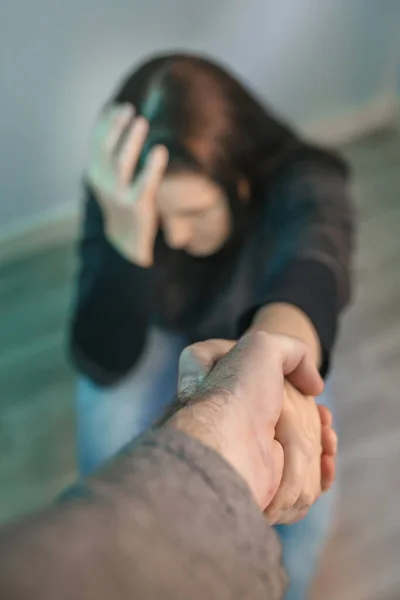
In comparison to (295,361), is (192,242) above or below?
below

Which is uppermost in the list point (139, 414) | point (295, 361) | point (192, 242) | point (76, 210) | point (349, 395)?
point (295, 361)

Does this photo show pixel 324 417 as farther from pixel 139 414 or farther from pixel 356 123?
pixel 356 123

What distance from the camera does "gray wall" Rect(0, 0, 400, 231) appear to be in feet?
3.29

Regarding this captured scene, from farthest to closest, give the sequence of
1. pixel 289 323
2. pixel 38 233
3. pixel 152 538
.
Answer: pixel 38 233
pixel 289 323
pixel 152 538

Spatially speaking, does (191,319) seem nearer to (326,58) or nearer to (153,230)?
(153,230)

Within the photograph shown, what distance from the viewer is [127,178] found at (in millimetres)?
608

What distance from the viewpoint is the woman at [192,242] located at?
1.89 ft

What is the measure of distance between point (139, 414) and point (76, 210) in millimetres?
751

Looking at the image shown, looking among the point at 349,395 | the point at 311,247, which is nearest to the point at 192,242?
the point at 311,247

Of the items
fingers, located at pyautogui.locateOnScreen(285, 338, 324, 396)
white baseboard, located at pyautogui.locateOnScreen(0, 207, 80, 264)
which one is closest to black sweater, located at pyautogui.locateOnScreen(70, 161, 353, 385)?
fingers, located at pyautogui.locateOnScreen(285, 338, 324, 396)

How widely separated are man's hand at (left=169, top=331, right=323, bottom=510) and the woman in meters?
0.09

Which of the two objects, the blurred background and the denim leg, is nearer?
the denim leg

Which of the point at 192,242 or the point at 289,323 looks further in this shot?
the point at 192,242

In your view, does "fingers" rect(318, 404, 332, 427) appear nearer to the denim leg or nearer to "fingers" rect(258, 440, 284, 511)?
"fingers" rect(258, 440, 284, 511)
